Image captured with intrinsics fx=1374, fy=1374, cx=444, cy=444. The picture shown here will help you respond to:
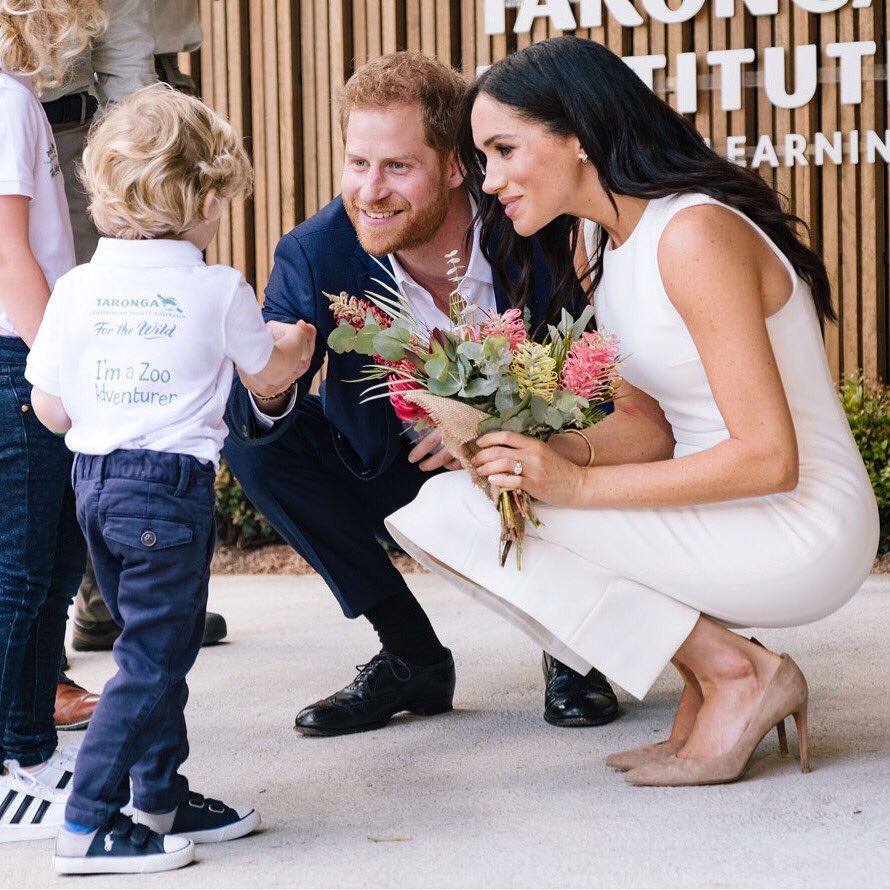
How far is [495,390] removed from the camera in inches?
108

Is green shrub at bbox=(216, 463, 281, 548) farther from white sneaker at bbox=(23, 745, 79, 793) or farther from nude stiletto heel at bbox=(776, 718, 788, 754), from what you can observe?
nude stiletto heel at bbox=(776, 718, 788, 754)

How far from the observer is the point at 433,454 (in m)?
3.38

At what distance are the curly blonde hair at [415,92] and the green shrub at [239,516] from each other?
318 centimetres

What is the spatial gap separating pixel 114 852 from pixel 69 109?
199cm

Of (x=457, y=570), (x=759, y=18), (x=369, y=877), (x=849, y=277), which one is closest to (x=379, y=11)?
(x=759, y=18)

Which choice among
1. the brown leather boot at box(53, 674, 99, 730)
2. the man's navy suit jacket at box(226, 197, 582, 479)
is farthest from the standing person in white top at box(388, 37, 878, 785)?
the brown leather boot at box(53, 674, 99, 730)

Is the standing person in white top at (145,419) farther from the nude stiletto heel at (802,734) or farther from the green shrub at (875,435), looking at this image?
the green shrub at (875,435)

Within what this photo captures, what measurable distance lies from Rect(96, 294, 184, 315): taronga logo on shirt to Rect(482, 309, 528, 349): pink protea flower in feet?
2.16

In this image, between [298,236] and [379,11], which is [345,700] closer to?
[298,236]

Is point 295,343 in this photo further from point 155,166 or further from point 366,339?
point 155,166

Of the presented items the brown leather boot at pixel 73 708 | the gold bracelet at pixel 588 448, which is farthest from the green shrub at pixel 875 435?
the brown leather boot at pixel 73 708

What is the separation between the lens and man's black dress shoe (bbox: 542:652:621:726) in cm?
330

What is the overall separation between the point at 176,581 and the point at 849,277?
429 centimetres

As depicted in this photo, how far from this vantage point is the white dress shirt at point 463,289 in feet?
11.4
